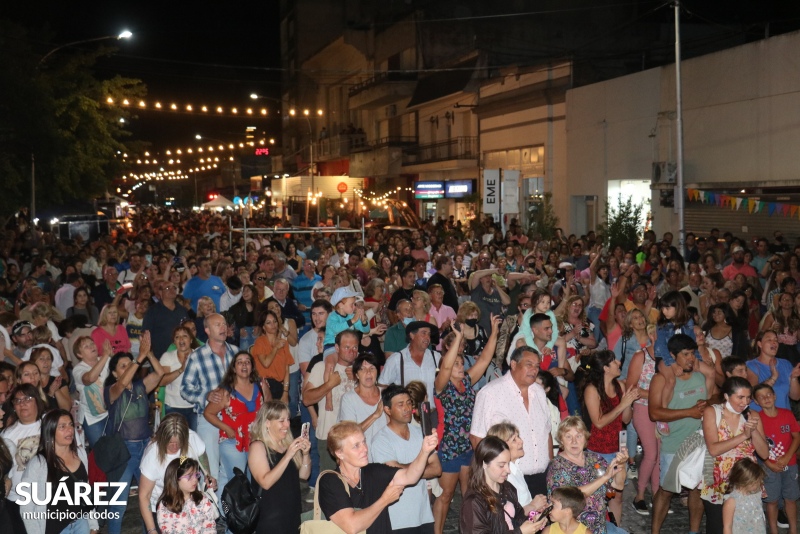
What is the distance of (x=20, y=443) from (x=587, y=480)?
4.05 metres

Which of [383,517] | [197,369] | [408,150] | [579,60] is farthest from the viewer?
[408,150]

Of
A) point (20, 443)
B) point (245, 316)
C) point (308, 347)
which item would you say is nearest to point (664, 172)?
point (245, 316)

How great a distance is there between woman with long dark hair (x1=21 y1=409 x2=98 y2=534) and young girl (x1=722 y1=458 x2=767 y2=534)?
4.45 m

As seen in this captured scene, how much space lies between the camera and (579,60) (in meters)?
29.1

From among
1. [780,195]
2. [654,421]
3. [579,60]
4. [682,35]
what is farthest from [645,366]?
[682,35]

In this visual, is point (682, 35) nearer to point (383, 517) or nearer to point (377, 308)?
point (377, 308)

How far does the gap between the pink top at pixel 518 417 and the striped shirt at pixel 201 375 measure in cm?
242

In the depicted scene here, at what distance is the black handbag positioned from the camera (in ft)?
23.5

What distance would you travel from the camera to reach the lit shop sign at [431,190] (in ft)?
121

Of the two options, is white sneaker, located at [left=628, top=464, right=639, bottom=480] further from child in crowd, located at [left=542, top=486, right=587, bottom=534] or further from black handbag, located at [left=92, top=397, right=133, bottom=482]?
black handbag, located at [left=92, top=397, right=133, bottom=482]

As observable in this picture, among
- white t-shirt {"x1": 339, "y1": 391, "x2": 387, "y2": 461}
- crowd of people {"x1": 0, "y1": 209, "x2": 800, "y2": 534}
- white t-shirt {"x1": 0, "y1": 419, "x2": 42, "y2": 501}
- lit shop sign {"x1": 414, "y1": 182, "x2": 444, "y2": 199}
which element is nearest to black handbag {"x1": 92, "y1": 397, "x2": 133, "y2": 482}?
crowd of people {"x1": 0, "y1": 209, "x2": 800, "y2": 534}

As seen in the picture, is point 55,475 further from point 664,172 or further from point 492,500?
point 664,172

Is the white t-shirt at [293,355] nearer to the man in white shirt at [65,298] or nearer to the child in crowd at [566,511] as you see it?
the child in crowd at [566,511]

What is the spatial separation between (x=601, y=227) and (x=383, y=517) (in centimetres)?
1954
